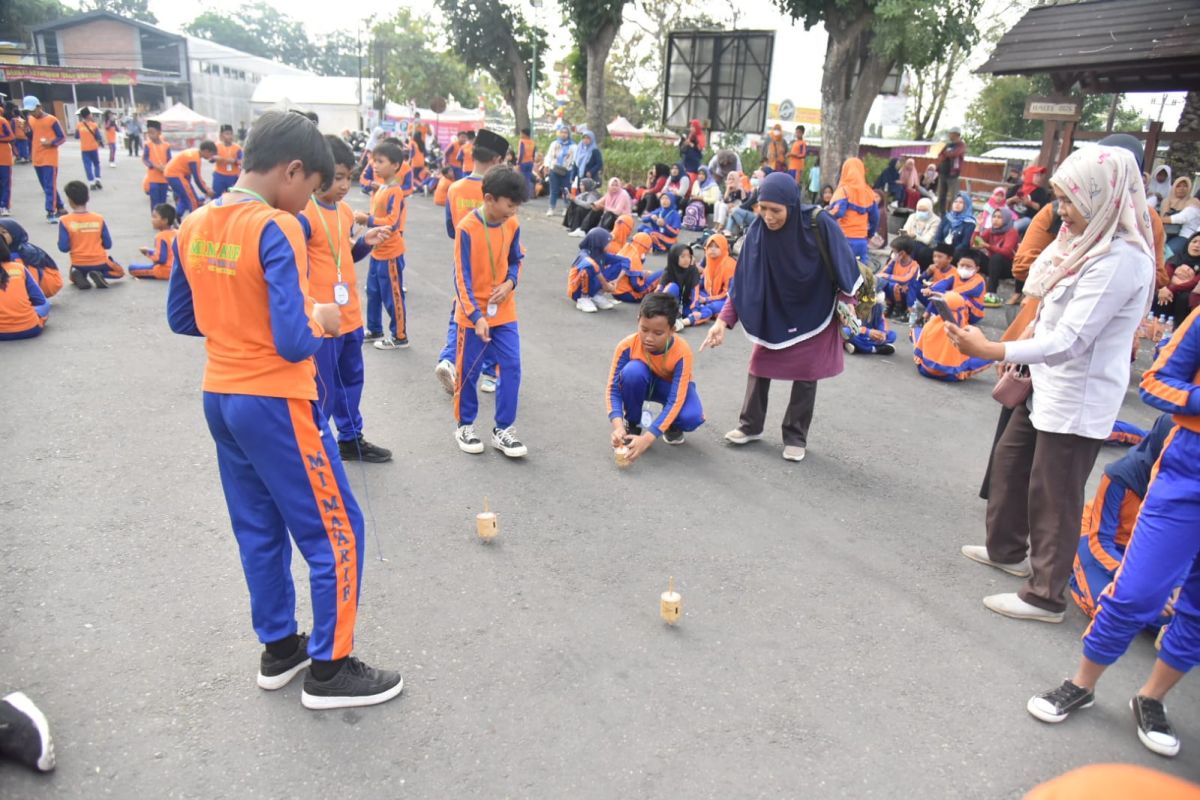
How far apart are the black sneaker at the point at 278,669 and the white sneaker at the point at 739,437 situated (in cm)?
338

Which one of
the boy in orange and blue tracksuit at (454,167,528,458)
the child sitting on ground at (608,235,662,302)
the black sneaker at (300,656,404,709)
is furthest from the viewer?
the child sitting on ground at (608,235,662,302)

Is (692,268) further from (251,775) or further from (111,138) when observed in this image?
(111,138)

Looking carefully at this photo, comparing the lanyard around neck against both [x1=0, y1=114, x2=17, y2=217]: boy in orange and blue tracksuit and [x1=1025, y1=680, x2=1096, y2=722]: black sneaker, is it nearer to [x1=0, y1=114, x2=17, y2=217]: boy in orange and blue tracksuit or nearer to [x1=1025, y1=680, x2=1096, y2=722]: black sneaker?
[x1=1025, y1=680, x2=1096, y2=722]: black sneaker

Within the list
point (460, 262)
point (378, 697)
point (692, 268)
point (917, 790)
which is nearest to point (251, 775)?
point (378, 697)

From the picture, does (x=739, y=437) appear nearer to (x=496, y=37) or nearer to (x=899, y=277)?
(x=899, y=277)

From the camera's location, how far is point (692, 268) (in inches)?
365

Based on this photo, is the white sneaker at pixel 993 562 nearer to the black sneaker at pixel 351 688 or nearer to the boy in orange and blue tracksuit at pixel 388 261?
the black sneaker at pixel 351 688

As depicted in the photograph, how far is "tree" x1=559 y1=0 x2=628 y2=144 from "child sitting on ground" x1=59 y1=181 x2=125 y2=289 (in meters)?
14.0

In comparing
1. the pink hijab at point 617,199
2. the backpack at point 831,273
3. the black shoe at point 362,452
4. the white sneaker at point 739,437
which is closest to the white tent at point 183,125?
the pink hijab at point 617,199

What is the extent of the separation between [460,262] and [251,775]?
10.4 feet

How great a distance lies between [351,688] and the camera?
2885 millimetres

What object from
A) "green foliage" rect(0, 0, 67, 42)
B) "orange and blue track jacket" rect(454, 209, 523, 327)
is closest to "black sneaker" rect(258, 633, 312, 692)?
"orange and blue track jacket" rect(454, 209, 523, 327)

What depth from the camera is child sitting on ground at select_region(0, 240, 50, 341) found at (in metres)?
7.02

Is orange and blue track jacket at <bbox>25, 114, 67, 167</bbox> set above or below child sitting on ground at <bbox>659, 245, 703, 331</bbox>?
above
